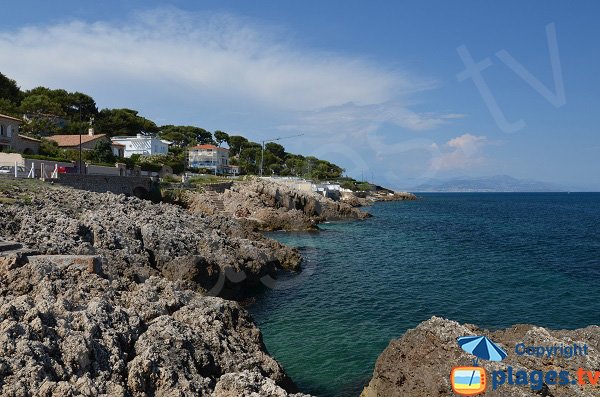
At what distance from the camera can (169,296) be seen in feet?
43.9

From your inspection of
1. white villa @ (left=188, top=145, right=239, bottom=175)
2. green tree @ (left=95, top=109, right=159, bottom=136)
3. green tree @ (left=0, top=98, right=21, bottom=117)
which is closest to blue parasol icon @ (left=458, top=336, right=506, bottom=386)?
green tree @ (left=0, top=98, right=21, bottom=117)

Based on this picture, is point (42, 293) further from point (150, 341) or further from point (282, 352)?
point (282, 352)

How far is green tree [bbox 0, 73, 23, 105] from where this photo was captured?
85.7m

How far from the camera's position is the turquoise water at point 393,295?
1705cm

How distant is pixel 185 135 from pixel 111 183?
93.1 meters

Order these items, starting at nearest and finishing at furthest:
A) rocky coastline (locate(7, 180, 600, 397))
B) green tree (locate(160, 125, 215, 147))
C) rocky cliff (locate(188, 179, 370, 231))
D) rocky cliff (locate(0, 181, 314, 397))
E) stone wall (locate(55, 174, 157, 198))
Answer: rocky cliff (locate(0, 181, 314, 397)) < rocky coastline (locate(7, 180, 600, 397)) < stone wall (locate(55, 174, 157, 198)) < rocky cliff (locate(188, 179, 370, 231)) < green tree (locate(160, 125, 215, 147))

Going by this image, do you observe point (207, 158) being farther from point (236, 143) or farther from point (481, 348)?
point (481, 348)

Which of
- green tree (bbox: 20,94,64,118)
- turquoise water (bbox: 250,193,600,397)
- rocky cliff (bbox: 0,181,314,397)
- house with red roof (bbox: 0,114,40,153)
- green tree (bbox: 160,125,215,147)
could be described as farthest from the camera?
green tree (bbox: 160,125,215,147)

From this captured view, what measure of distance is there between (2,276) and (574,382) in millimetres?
14842

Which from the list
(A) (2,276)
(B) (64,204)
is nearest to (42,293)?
(A) (2,276)

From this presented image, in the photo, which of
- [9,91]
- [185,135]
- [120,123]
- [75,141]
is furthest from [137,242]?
[185,135]

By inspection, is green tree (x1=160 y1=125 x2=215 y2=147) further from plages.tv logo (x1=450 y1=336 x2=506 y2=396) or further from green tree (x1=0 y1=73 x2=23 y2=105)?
plages.tv logo (x1=450 y1=336 x2=506 y2=396)

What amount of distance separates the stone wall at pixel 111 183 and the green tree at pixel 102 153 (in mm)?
11084

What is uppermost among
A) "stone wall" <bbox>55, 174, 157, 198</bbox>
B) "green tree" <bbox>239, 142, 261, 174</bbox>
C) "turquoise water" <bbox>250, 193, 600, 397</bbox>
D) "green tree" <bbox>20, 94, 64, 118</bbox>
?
"green tree" <bbox>20, 94, 64, 118</bbox>
